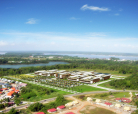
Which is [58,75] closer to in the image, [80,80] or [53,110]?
[80,80]

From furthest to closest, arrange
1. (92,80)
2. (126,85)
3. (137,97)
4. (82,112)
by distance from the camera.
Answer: (92,80)
(126,85)
(137,97)
(82,112)

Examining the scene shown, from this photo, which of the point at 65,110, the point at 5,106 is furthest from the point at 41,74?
the point at 65,110

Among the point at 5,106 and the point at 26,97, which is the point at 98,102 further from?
the point at 5,106

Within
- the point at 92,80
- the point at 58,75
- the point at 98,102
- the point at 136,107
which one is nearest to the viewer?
the point at 136,107

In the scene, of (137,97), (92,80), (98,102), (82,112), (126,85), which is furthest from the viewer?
(92,80)

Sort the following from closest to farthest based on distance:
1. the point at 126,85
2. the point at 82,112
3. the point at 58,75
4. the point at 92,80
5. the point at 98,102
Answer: the point at 82,112
the point at 98,102
the point at 126,85
the point at 92,80
the point at 58,75

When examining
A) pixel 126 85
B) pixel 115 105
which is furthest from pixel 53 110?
pixel 126 85

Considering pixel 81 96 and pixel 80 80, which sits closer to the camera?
pixel 81 96

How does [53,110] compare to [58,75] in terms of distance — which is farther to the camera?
[58,75]
